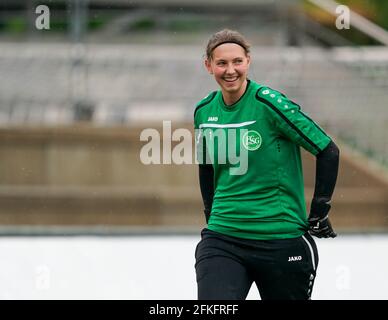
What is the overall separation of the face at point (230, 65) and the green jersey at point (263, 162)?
9cm

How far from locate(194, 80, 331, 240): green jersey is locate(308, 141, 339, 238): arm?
0.04m

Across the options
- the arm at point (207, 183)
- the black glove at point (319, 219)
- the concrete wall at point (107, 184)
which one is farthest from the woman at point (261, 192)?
the concrete wall at point (107, 184)

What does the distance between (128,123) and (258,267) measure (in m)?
6.68

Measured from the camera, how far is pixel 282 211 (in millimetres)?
4145

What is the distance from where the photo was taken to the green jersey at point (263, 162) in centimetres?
411

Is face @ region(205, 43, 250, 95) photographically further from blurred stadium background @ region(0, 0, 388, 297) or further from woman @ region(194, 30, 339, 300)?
blurred stadium background @ region(0, 0, 388, 297)

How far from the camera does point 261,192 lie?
4.16 meters

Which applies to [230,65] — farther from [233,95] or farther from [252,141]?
[252,141]

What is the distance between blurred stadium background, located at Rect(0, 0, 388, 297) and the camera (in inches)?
401

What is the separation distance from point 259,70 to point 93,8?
12.7 feet

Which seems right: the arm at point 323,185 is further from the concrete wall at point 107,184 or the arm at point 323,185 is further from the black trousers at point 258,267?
the concrete wall at point 107,184

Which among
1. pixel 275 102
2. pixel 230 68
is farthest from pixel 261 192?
pixel 230 68

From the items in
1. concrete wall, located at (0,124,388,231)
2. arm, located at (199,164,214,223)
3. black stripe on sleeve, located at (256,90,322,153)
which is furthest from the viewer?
concrete wall, located at (0,124,388,231)

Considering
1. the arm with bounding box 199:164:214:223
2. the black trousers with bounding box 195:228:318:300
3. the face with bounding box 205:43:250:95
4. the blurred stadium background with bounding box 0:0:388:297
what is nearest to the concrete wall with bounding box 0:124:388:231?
the blurred stadium background with bounding box 0:0:388:297
